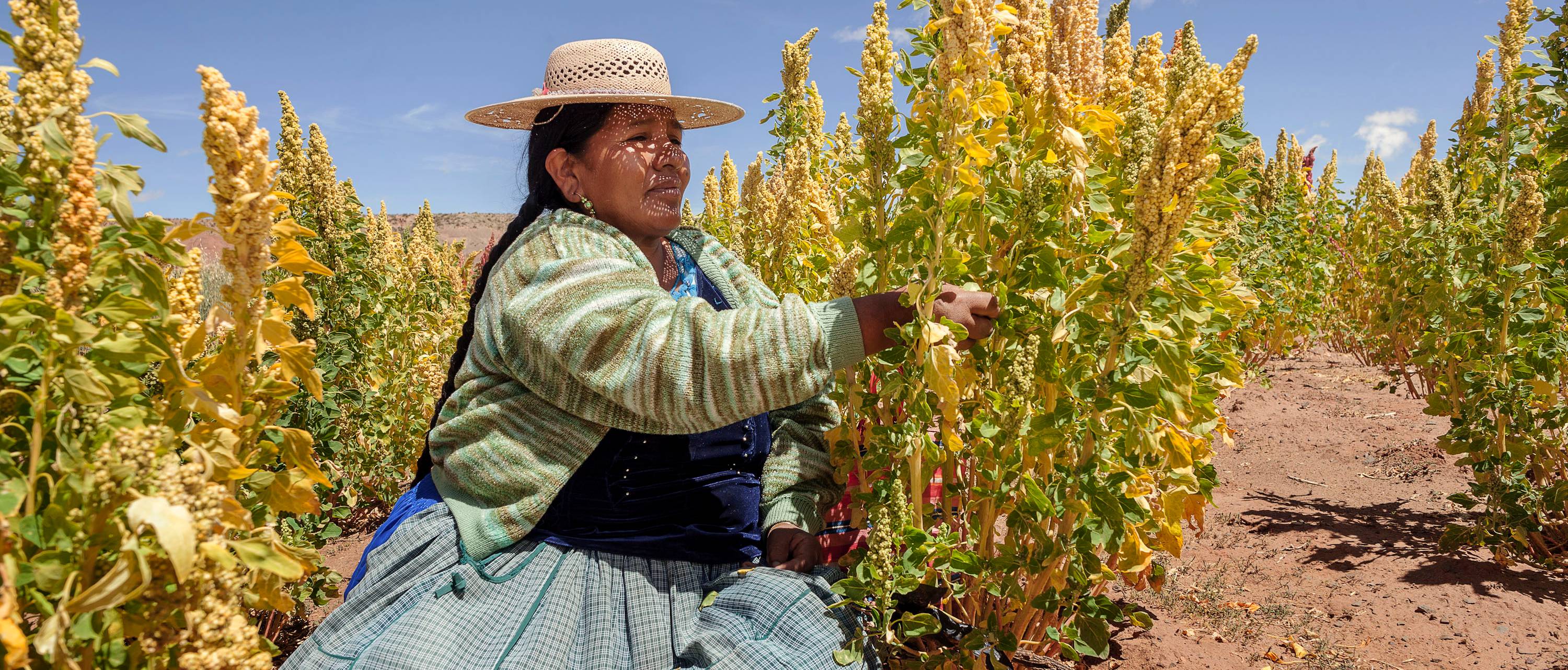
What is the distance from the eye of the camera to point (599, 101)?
1960 mm

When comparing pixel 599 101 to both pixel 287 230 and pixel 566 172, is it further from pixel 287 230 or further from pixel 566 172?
pixel 287 230

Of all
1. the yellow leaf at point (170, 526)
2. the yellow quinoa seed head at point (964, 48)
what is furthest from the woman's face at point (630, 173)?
A: the yellow leaf at point (170, 526)

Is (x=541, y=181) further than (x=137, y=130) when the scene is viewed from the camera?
Yes

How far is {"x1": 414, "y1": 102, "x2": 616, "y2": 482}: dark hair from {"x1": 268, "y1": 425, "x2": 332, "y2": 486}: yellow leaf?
666 mm

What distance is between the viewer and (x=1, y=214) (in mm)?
998

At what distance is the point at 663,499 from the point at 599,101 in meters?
0.84

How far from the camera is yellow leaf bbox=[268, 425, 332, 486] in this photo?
1204mm

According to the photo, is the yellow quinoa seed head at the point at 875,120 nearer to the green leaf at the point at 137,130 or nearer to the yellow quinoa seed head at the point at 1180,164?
the yellow quinoa seed head at the point at 1180,164

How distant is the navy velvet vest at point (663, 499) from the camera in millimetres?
1855

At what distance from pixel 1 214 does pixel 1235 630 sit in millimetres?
2815

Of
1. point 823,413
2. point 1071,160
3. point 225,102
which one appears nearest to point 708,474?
point 823,413

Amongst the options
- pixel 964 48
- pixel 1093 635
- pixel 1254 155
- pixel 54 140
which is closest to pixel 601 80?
pixel 964 48

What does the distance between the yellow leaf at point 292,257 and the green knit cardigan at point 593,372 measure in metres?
0.46

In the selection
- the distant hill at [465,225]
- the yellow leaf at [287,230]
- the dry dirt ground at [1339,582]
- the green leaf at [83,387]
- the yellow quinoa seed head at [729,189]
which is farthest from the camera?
the distant hill at [465,225]
